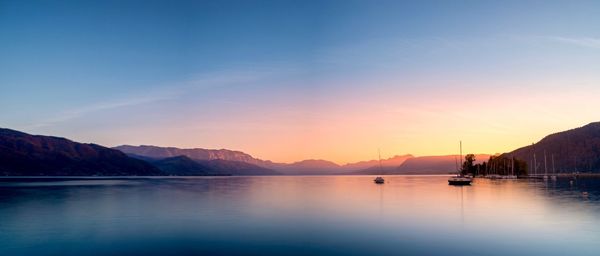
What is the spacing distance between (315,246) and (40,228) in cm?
3040

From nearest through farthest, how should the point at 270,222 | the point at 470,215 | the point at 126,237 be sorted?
the point at 126,237, the point at 270,222, the point at 470,215

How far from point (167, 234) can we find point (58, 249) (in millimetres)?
9828

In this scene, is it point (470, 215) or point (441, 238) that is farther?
point (470, 215)

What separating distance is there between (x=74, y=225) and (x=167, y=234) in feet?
44.7

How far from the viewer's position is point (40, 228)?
149 ft

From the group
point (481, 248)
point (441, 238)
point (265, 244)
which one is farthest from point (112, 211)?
point (481, 248)

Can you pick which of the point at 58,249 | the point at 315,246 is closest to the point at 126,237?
the point at 58,249

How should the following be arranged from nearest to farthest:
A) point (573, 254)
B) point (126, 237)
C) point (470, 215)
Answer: point (573, 254), point (126, 237), point (470, 215)

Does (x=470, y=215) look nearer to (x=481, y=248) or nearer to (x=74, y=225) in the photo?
(x=481, y=248)

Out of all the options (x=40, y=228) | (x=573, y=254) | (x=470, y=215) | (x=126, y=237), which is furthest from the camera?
(x=470, y=215)

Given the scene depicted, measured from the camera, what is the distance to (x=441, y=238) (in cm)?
4000

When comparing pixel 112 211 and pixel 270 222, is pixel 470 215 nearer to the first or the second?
pixel 270 222

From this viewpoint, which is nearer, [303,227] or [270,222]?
[303,227]

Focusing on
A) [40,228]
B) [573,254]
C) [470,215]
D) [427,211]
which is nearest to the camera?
[573,254]
